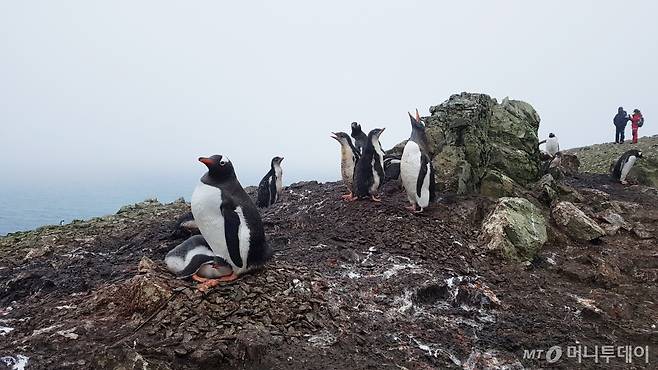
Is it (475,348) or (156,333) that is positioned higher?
(156,333)

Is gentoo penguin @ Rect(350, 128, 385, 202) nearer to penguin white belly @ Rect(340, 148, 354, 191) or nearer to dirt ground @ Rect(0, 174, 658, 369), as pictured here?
dirt ground @ Rect(0, 174, 658, 369)

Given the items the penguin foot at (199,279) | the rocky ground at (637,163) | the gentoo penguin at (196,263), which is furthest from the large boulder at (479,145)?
the penguin foot at (199,279)

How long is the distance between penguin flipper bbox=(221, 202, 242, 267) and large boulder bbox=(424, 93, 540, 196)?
17.4ft

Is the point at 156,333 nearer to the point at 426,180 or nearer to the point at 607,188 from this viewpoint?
the point at 426,180

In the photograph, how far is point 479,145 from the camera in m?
9.50

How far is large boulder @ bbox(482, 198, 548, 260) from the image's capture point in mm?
6969

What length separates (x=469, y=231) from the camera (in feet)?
24.8

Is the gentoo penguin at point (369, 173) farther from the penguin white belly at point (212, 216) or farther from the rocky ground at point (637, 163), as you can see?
the rocky ground at point (637, 163)

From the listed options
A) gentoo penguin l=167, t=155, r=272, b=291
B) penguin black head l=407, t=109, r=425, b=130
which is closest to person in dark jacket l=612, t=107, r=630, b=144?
penguin black head l=407, t=109, r=425, b=130

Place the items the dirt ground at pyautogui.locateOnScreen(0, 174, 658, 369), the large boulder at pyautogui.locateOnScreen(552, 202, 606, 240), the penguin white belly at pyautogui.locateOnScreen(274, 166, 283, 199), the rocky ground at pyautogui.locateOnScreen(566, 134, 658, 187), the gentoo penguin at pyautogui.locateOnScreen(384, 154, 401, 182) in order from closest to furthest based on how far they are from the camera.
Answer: the dirt ground at pyautogui.locateOnScreen(0, 174, 658, 369) → the large boulder at pyautogui.locateOnScreen(552, 202, 606, 240) → the gentoo penguin at pyautogui.locateOnScreen(384, 154, 401, 182) → the penguin white belly at pyautogui.locateOnScreen(274, 166, 283, 199) → the rocky ground at pyautogui.locateOnScreen(566, 134, 658, 187)

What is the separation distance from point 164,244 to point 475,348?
188 inches

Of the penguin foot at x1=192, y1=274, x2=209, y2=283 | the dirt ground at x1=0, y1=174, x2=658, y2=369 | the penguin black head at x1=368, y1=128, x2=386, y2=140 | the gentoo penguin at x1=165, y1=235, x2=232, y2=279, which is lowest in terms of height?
the dirt ground at x1=0, y1=174, x2=658, y2=369

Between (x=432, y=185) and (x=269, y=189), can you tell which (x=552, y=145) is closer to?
(x=432, y=185)

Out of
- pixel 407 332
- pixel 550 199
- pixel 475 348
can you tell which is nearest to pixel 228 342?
pixel 407 332
